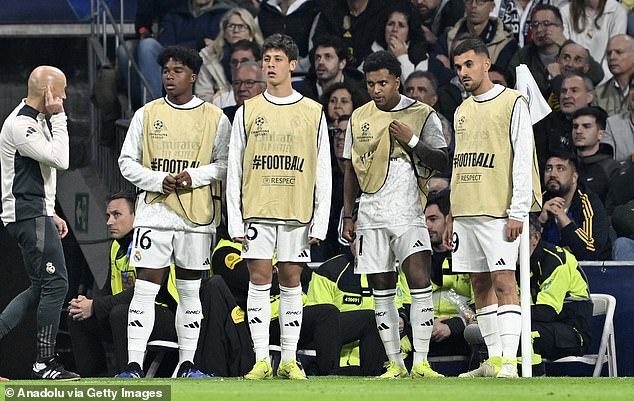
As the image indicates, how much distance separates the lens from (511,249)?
26.2 ft

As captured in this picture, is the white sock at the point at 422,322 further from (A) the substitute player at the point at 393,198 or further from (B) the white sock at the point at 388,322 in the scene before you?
(B) the white sock at the point at 388,322

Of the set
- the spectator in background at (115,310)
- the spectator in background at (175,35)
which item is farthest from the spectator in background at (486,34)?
the spectator in background at (115,310)

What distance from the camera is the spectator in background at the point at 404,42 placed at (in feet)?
39.1

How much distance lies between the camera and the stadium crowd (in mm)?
8156

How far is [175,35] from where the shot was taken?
12.6 metres

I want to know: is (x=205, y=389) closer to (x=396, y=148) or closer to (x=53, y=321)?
(x=53, y=321)

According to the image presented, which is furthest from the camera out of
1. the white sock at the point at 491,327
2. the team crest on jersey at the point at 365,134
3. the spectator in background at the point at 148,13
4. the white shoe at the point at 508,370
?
the spectator in background at the point at 148,13

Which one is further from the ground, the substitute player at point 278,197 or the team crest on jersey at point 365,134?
the team crest on jersey at point 365,134

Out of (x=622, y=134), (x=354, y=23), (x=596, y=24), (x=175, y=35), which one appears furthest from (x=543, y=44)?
(x=175, y=35)

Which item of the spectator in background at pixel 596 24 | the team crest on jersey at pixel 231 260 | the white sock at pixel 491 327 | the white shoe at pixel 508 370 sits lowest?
the white shoe at pixel 508 370

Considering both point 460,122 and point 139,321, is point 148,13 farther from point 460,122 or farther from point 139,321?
point 460,122

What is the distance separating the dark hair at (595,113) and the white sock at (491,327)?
11.4ft

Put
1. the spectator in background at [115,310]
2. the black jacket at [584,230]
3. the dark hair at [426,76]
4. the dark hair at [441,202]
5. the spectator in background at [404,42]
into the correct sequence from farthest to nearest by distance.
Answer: the spectator in background at [404,42], the dark hair at [426,76], the black jacket at [584,230], the dark hair at [441,202], the spectator in background at [115,310]

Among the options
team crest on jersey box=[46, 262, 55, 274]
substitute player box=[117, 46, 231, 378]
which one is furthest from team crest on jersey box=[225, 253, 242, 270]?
team crest on jersey box=[46, 262, 55, 274]
